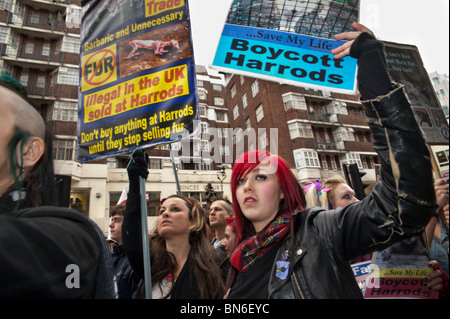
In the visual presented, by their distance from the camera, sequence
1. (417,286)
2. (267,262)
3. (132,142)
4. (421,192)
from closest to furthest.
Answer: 1. (421,192)
2. (267,262)
3. (417,286)
4. (132,142)

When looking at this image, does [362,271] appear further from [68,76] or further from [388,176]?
[68,76]

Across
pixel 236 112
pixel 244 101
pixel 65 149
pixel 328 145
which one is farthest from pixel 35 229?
pixel 236 112

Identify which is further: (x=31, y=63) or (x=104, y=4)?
(x=31, y=63)

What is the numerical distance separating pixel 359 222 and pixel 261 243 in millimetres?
542

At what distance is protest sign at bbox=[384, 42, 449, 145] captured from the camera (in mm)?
1454

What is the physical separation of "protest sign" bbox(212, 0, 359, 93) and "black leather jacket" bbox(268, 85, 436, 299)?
0.92 metres

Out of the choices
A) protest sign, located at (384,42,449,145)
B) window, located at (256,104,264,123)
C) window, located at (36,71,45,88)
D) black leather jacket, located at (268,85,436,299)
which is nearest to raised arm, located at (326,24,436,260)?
black leather jacket, located at (268,85,436,299)

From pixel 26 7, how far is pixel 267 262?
26.1 meters

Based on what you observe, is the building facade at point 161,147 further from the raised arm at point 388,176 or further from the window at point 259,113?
the raised arm at point 388,176

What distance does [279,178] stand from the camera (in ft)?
5.76

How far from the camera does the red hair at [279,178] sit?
65.6 inches

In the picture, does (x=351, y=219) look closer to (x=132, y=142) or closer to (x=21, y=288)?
(x=21, y=288)
